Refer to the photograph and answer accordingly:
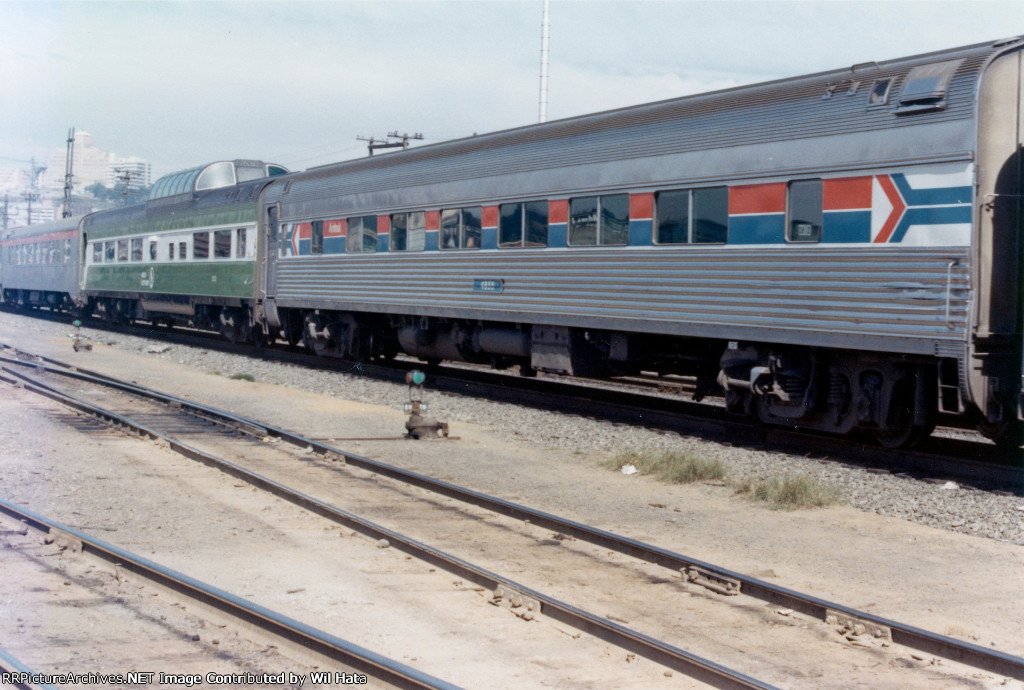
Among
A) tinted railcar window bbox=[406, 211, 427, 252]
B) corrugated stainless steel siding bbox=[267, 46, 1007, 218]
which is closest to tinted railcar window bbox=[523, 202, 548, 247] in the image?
corrugated stainless steel siding bbox=[267, 46, 1007, 218]

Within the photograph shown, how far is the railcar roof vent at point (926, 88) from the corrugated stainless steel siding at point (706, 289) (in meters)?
1.32

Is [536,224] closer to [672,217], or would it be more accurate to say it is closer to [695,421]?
[672,217]

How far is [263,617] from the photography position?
5.14 m

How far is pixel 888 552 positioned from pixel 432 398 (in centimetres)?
928

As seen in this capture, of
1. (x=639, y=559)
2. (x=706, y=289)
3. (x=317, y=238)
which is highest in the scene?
(x=317, y=238)

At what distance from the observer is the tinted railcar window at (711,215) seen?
11.3 meters

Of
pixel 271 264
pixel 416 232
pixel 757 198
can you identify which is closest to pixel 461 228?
pixel 416 232

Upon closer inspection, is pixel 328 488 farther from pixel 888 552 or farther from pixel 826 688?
pixel 826 688

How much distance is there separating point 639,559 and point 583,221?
726 centimetres

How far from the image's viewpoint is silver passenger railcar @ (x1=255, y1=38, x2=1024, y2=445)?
30.1ft

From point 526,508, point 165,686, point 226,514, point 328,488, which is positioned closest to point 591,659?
point 165,686

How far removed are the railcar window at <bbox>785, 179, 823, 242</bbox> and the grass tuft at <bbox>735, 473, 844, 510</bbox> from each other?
265cm

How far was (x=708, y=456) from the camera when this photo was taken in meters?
10.7

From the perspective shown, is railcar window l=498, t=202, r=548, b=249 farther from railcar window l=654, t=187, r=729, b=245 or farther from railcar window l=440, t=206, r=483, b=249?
railcar window l=654, t=187, r=729, b=245
